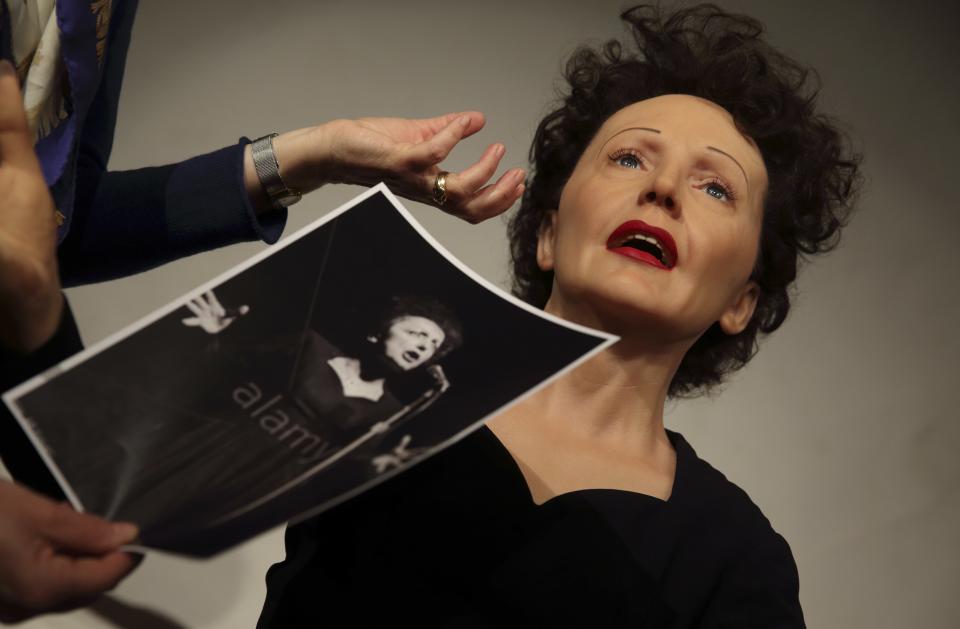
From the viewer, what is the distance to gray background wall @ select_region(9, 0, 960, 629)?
59.2 inches

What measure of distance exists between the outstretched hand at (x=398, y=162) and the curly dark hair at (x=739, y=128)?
0.27 metres

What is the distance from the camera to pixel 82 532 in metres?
0.54

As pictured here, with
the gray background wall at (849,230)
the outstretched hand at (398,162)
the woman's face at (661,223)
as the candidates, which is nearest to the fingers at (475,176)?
the outstretched hand at (398,162)

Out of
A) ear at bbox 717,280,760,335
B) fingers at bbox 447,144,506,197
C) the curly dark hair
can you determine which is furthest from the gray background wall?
fingers at bbox 447,144,506,197

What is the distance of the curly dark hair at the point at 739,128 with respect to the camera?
1.15 metres

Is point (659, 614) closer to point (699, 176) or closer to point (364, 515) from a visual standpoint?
point (364, 515)

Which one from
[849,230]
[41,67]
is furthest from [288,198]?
[849,230]

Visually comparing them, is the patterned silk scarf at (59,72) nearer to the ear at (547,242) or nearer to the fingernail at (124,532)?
the fingernail at (124,532)

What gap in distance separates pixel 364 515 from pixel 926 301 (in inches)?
40.9

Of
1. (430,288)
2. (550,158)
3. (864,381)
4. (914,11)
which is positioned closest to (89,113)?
(430,288)

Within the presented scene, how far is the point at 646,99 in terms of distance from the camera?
1.16 meters

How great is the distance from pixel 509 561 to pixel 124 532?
384 mm

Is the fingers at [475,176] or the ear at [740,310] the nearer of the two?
the fingers at [475,176]

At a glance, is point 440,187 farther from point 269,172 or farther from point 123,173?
point 123,173
